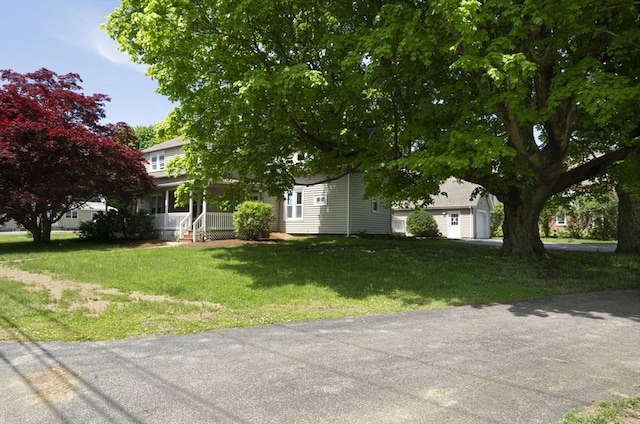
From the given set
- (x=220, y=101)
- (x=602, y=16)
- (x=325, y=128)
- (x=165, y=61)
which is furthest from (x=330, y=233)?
(x=602, y=16)

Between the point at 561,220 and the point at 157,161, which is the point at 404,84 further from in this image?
the point at 561,220

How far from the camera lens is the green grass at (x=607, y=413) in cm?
371

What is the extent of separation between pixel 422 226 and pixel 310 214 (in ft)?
33.3

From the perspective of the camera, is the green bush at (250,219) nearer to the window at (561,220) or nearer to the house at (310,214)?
the house at (310,214)

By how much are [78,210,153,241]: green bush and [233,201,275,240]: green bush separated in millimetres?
6030

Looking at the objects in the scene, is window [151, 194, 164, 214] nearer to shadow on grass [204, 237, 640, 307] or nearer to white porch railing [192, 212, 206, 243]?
white porch railing [192, 212, 206, 243]

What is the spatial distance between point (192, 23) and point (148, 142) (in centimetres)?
5178

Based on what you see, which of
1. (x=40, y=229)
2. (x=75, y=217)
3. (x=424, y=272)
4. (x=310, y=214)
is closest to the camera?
(x=424, y=272)

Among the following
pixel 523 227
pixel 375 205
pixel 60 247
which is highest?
pixel 375 205

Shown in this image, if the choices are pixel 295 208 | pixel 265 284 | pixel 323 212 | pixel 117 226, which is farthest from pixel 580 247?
pixel 117 226

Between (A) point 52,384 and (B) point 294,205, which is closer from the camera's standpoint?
(A) point 52,384

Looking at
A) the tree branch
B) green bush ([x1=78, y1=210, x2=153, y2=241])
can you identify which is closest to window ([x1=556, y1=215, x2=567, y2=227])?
the tree branch

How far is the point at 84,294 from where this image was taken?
9.55 metres

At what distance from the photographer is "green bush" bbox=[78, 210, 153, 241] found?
976 inches
